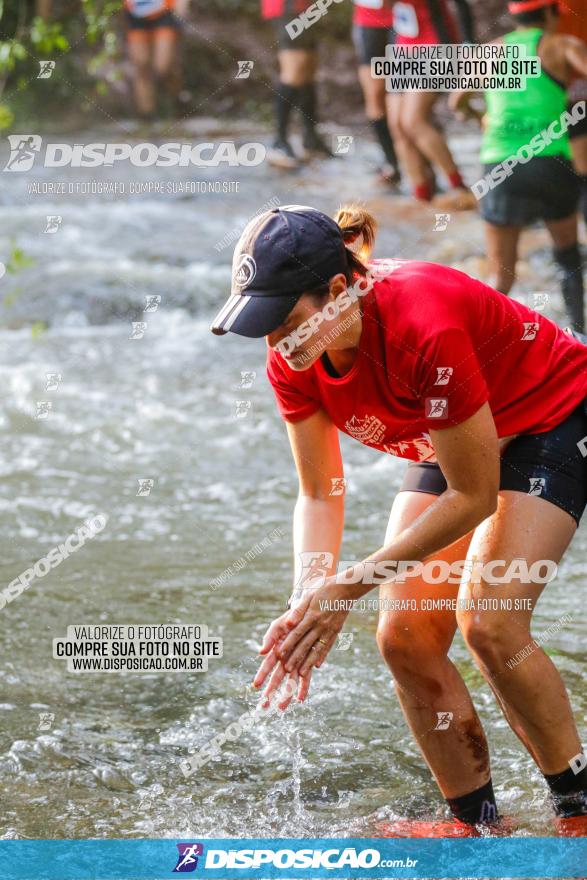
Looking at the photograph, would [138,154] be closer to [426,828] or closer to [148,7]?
[148,7]

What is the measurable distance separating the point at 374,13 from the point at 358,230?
6636mm

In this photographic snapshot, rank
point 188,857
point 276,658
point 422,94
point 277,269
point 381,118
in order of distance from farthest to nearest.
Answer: point 381,118
point 422,94
point 188,857
point 276,658
point 277,269

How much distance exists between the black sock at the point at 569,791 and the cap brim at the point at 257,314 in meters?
1.21

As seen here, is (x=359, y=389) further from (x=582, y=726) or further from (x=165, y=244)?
(x=165, y=244)

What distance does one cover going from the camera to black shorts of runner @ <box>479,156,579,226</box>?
6.08 m

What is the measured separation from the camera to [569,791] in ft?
8.91

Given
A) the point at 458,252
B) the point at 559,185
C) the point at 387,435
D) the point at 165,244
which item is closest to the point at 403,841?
the point at 387,435

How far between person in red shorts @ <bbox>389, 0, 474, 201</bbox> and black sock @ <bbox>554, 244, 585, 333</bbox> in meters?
2.02

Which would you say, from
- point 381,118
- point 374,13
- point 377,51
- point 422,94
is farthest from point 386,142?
point 422,94

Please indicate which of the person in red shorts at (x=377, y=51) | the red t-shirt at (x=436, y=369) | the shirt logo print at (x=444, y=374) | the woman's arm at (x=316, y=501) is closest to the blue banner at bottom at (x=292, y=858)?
the woman's arm at (x=316, y=501)

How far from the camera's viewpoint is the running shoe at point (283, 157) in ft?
33.7

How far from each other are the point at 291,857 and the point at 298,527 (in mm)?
756

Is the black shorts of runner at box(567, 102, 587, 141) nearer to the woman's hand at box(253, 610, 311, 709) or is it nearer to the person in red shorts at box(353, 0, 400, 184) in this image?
the person in red shorts at box(353, 0, 400, 184)

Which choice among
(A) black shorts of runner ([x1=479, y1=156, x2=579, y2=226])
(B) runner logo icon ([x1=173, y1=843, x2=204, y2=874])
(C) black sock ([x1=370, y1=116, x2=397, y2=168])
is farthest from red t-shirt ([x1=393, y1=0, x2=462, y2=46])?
(B) runner logo icon ([x1=173, y1=843, x2=204, y2=874])
